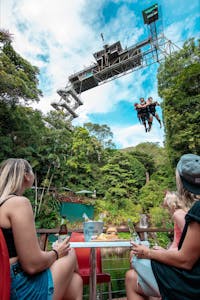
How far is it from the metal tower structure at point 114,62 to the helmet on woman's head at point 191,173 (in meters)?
14.9

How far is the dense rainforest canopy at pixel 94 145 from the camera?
7605 mm

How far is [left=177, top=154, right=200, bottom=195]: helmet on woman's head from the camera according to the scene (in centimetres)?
93

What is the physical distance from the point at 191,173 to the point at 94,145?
46.3ft

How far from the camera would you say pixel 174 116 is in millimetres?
8555

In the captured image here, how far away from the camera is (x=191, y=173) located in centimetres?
94

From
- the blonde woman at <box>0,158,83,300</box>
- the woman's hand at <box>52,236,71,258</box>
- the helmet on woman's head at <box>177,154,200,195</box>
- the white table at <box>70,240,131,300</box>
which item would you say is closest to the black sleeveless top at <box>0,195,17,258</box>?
the blonde woman at <box>0,158,83,300</box>

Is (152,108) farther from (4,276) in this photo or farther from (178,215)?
(4,276)

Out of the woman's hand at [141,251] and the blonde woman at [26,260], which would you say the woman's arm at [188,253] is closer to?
the woman's hand at [141,251]

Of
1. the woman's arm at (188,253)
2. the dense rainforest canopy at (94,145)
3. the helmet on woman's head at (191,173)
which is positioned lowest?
the woman's arm at (188,253)

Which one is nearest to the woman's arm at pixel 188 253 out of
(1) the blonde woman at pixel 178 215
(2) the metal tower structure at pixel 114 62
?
(1) the blonde woman at pixel 178 215

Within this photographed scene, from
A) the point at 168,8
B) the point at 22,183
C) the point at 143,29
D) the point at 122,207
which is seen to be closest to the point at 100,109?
the point at 143,29

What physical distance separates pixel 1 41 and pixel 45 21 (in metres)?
5.95

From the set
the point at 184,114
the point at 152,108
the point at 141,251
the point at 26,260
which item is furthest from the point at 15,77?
the point at 141,251

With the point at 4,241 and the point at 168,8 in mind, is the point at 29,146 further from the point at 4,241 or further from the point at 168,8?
the point at 168,8
